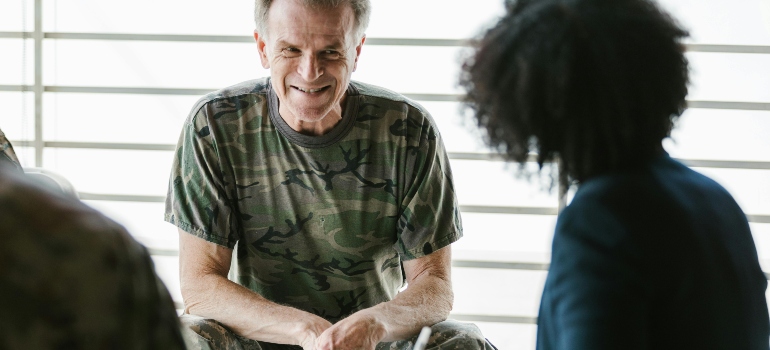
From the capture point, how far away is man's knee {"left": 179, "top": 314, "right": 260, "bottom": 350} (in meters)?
1.97

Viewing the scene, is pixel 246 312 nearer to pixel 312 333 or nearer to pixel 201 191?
pixel 312 333

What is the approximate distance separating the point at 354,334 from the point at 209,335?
393 mm

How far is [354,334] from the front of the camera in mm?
1913

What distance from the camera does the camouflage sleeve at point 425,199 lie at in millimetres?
2178

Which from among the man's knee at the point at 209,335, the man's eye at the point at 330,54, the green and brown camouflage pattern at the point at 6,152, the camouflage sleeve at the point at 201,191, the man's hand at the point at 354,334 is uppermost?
the man's eye at the point at 330,54

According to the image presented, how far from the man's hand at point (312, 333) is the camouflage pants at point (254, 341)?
214 millimetres

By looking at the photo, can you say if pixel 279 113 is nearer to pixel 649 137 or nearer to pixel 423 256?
pixel 423 256

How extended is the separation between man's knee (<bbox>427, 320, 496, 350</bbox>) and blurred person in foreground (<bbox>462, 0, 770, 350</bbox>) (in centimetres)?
88

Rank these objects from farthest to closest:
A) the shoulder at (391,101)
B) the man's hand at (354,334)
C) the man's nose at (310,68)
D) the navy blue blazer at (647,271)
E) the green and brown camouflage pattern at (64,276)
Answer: the shoulder at (391,101)
the man's nose at (310,68)
the man's hand at (354,334)
the navy blue blazer at (647,271)
the green and brown camouflage pattern at (64,276)

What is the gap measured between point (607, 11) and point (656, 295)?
40 cm

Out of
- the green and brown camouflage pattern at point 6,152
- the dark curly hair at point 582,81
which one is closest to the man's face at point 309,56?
the green and brown camouflage pattern at point 6,152

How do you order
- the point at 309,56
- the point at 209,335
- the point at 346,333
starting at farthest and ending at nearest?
the point at 309,56, the point at 209,335, the point at 346,333

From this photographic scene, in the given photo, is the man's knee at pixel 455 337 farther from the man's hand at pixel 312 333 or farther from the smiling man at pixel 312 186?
the man's hand at pixel 312 333

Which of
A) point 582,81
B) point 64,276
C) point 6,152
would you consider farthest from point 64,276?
point 6,152
